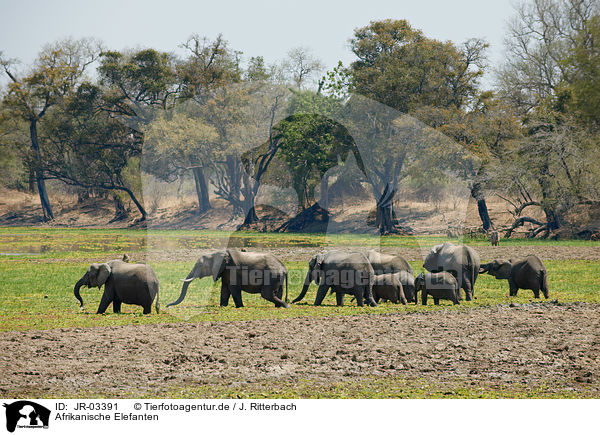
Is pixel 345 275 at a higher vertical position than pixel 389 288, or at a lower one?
higher

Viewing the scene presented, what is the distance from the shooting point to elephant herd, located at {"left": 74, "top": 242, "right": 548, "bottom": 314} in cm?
1359

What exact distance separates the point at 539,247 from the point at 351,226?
24.9m

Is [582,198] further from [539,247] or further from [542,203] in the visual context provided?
[539,247]

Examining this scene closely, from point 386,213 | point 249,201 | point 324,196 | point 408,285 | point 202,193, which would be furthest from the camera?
point 202,193

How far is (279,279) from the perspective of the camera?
48.2 feet

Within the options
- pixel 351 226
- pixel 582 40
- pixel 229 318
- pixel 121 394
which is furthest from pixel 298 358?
pixel 351 226

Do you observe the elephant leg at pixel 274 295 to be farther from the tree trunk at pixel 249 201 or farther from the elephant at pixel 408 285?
the tree trunk at pixel 249 201

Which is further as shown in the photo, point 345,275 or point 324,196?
point 324,196

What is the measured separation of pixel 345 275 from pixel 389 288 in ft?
3.95

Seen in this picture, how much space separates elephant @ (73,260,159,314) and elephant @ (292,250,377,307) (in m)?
3.71

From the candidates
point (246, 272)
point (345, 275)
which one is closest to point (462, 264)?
point (345, 275)

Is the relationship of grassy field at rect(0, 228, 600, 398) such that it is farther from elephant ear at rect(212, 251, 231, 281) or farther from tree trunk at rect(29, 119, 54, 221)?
tree trunk at rect(29, 119, 54, 221)

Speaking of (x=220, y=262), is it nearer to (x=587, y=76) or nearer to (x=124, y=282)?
(x=124, y=282)

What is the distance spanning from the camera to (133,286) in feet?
44.5
